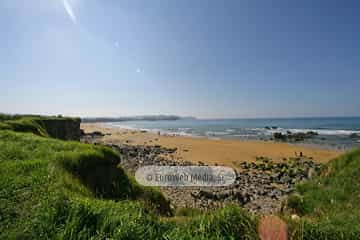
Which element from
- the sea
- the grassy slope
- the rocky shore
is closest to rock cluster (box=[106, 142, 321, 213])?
the rocky shore

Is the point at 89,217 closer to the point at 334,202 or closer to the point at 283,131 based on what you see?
the point at 334,202

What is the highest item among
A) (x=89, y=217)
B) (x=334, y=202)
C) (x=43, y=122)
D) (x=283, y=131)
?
(x=43, y=122)

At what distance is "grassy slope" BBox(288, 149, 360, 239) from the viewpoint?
261cm

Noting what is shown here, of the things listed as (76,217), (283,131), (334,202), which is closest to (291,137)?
(283,131)

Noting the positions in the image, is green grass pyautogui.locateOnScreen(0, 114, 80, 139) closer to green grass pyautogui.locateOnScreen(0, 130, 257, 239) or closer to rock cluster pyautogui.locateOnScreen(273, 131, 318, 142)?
green grass pyautogui.locateOnScreen(0, 130, 257, 239)

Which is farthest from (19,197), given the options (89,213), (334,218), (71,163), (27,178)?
(334,218)

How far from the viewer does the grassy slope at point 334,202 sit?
261cm

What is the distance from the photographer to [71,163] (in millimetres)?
4828

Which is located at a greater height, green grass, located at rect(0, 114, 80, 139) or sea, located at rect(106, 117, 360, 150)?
green grass, located at rect(0, 114, 80, 139)

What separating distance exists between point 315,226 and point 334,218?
0.76m

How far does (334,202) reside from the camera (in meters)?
5.14

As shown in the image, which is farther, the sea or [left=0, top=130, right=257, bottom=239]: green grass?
the sea

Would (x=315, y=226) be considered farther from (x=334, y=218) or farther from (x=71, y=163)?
(x=71, y=163)

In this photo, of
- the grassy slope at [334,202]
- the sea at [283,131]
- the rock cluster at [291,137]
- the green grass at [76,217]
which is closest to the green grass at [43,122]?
the green grass at [76,217]
